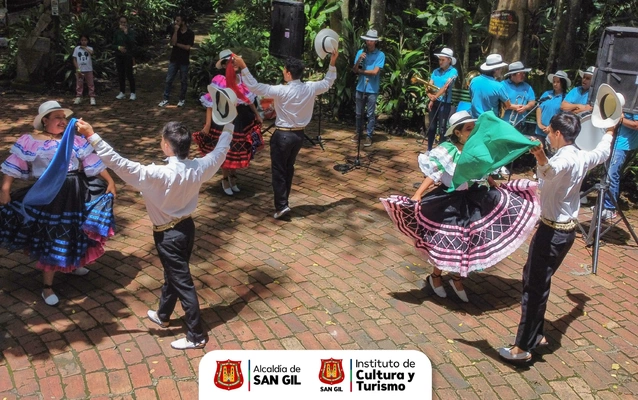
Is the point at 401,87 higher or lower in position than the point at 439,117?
higher

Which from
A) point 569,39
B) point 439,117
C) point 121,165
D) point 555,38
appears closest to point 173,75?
point 439,117

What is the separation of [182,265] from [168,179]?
68cm

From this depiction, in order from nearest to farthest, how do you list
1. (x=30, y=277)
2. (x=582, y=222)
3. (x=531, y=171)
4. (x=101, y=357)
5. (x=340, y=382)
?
(x=340, y=382) → (x=101, y=357) → (x=30, y=277) → (x=582, y=222) → (x=531, y=171)

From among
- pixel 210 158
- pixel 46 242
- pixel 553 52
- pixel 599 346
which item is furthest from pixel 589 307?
pixel 553 52

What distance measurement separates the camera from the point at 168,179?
14.4ft

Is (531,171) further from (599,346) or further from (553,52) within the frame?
(599,346)

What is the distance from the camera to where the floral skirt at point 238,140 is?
7.79 m

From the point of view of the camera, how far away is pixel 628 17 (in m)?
12.6

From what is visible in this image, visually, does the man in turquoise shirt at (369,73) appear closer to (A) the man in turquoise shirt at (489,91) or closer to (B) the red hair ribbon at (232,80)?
(A) the man in turquoise shirt at (489,91)

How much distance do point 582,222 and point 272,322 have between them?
4470 millimetres

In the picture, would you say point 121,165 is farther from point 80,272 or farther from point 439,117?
point 439,117

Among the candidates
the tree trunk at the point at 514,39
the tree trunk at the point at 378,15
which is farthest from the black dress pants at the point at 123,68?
the tree trunk at the point at 514,39

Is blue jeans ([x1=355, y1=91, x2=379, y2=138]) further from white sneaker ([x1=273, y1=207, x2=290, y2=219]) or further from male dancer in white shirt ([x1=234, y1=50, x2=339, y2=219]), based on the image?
white sneaker ([x1=273, y1=207, x2=290, y2=219])

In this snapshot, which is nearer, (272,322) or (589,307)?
(272,322)
